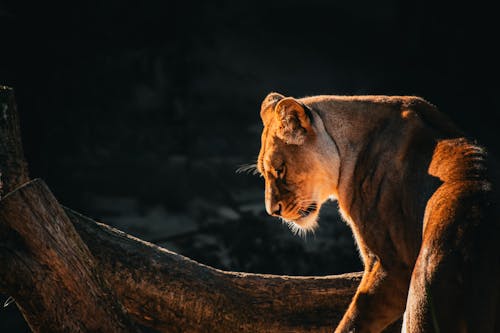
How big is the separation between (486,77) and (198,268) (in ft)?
16.8

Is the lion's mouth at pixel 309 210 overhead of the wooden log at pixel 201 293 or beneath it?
overhead

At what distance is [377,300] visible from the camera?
123 inches

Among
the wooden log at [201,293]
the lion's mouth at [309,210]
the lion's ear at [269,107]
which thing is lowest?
the wooden log at [201,293]

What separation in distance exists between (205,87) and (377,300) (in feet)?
19.2

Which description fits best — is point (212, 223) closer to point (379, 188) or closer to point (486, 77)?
point (486, 77)

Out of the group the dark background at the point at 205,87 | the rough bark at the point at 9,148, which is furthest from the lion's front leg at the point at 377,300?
the dark background at the point at 205,87

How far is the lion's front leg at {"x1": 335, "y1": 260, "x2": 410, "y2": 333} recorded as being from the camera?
9.95 feet

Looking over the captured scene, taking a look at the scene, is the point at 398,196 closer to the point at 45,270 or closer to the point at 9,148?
the point at 45,270

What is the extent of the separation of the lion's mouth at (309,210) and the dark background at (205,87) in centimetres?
396

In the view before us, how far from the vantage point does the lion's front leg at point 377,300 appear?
3.03 meters

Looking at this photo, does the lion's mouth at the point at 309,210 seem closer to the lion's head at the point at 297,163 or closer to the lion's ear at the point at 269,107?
the lion's head at the point at 297,163

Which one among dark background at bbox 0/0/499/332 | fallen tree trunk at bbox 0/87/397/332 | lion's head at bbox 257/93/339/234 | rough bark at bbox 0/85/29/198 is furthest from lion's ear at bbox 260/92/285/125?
dark background at bbox 0/0/499/332

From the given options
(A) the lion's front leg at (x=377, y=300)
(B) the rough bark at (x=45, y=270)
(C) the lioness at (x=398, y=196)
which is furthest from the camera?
(A) the lion's front leg at (x=377, y=300)

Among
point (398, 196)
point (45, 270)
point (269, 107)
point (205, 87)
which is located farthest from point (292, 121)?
point (205, 87)
